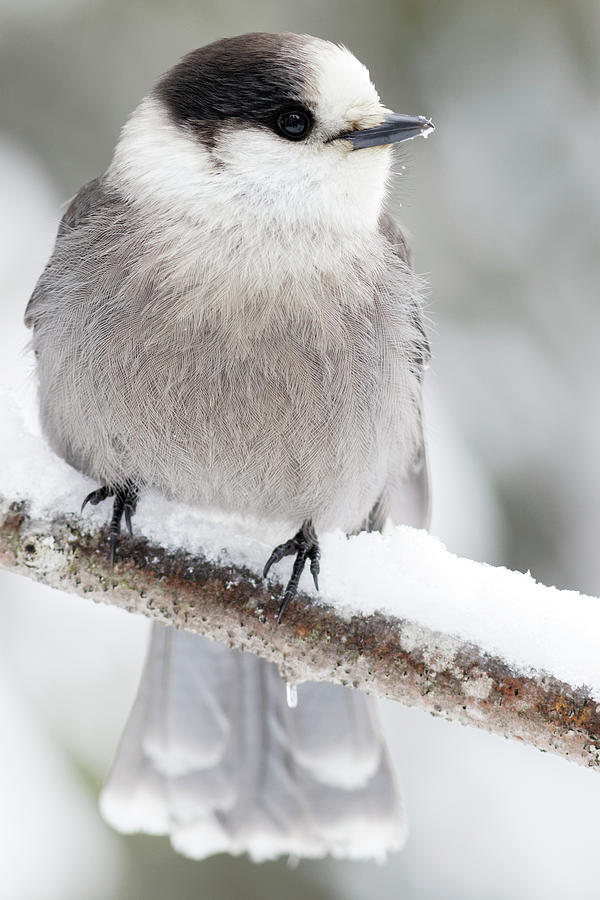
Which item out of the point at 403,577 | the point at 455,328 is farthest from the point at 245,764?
the point at 455,328

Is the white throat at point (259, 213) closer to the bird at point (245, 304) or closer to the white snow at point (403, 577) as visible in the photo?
the bird at point (245, 304)

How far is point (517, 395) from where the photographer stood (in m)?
4.04

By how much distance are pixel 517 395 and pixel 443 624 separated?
2100 millimetres

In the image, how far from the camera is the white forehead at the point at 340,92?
2312 mm

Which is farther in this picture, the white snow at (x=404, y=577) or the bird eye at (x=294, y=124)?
the bird eye at (x=294, y=124)

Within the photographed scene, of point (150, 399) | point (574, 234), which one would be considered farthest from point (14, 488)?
point (574, 234)

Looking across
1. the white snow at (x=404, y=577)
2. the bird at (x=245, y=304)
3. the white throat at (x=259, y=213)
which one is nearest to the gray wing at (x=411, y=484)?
the bird at (x=245, y=304)

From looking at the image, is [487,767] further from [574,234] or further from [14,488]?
[14,488]

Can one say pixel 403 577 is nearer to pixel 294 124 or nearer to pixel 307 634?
pixel 307 634

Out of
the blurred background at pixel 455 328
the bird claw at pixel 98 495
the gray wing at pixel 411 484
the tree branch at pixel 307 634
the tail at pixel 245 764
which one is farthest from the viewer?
the blurred background at pixel 455 328

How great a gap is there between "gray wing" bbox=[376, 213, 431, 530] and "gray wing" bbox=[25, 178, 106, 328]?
0.76 metres

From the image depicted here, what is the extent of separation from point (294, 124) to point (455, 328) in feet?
6.26

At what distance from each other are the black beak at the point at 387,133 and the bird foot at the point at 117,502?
1.00 meters

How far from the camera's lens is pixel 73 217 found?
8.91ft
